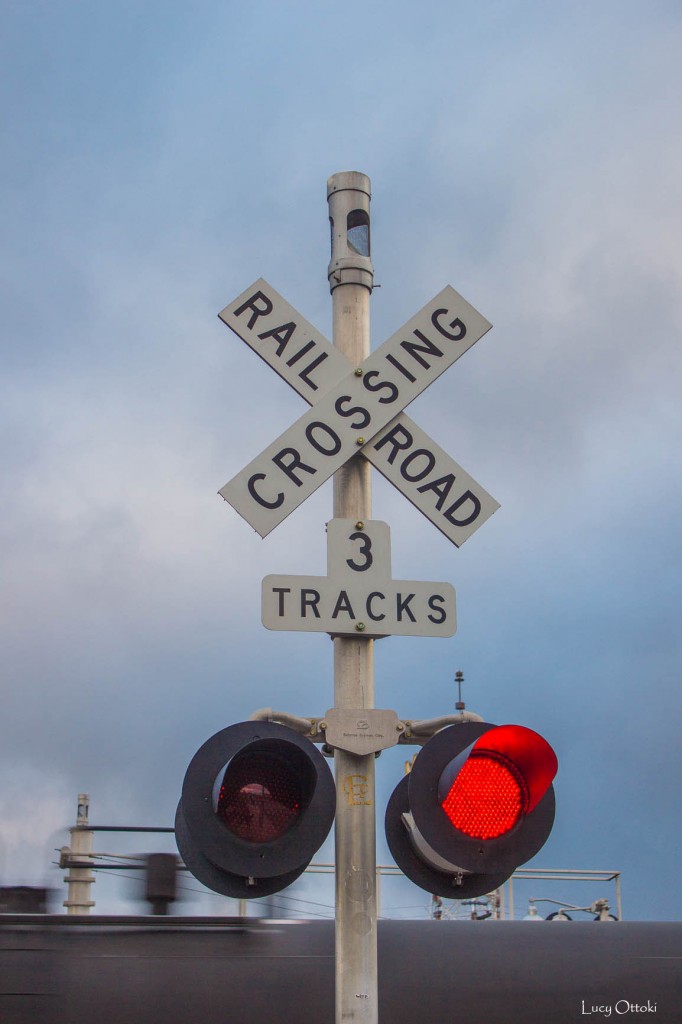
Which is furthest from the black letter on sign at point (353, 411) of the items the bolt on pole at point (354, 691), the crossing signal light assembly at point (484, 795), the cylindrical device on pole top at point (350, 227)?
the crossing signal light assembly at point (484, 795)

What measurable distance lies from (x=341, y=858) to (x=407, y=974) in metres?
3.07

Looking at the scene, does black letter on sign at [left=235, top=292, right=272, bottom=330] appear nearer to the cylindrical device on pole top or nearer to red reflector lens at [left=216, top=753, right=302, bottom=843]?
the cylindrical device on pole top

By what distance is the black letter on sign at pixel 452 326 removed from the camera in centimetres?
415

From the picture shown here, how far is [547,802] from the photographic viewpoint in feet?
11.3

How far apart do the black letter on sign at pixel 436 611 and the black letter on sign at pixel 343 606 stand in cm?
27

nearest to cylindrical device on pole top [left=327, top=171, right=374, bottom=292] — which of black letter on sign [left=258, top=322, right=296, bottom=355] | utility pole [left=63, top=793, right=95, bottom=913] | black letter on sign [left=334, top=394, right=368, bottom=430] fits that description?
black letter on sign [left=258, top=322, right=296, bottom=355]

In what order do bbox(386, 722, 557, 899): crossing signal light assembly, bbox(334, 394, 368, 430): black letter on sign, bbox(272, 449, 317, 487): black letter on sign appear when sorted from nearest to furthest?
bbox(386, 722, 557, 899): crossing signal light assembly → bbox(272, 449, 317, 487): black letter on sign → bbox(334, 394, 368, 430): black letter on sign

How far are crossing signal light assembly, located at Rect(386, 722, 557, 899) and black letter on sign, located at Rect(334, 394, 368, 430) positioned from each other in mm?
1148

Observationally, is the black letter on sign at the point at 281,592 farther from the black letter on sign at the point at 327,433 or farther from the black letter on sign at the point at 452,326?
the black letter on sign at the point at 452,326

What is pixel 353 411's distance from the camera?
4004 millimetres

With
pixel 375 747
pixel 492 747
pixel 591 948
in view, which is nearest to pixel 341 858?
pixel 375 747

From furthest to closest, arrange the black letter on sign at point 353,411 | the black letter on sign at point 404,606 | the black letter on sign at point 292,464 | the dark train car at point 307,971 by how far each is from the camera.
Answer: the dark train car at point 307,971 < the black letter on sign at point 353,411 < the black letter on sign at point 292,464 < the black letter on sign at point 404,606

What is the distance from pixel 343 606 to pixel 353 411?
72 centimetres

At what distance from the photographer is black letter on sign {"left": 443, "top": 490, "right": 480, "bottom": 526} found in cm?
403
